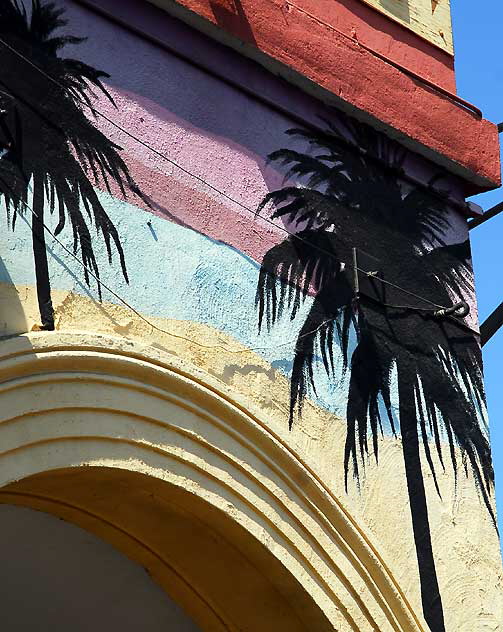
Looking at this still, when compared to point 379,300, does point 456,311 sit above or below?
above

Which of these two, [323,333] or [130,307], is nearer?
[130,307]

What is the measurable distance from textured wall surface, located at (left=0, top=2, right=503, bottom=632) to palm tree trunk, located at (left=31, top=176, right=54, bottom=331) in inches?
1.0

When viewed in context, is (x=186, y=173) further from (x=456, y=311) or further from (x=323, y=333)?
(x=456, y=311)

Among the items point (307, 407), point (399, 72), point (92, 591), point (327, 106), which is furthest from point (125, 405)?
point (399, 72)

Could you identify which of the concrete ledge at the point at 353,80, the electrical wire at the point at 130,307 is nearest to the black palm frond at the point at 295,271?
the electrical wire at the point at 130,307

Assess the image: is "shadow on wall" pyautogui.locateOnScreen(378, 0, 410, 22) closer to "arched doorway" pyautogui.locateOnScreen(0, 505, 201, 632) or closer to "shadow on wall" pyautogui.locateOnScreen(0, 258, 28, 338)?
"shadow on wall" pyautogui.locateOnScreen(0, 258, 28, 338)

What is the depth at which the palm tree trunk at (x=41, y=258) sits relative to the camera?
16.1 feet

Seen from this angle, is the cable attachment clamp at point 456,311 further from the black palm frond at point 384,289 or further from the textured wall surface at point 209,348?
the textured wall surface at point 209,348

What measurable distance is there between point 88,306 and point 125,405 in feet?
1.37

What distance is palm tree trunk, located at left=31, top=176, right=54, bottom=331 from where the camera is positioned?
16.1 feet

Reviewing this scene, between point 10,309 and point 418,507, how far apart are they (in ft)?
7.39

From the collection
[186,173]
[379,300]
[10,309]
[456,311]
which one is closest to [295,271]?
[379,300]

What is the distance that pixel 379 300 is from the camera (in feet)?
20.8

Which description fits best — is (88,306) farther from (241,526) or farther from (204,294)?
(241,526)
